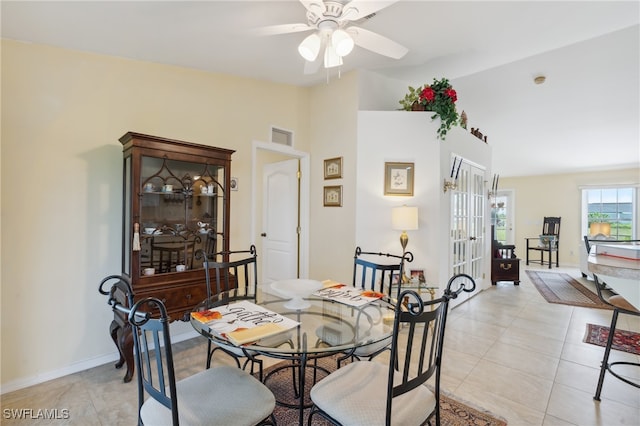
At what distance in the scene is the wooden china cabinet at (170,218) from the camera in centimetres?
234

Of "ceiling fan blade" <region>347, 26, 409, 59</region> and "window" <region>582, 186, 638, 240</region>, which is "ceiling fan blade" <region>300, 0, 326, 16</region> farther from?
"window" <region>582, 186, 638, 240</region>

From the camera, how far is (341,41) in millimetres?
1868

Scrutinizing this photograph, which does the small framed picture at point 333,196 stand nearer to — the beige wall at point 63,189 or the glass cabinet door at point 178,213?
the glass cabinet door at point 178,213

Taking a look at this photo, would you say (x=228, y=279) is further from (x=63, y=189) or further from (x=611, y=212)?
(x=611, y=212)

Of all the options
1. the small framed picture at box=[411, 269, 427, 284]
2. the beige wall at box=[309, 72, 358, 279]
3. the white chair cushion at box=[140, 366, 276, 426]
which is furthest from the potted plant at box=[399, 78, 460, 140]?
the white chair cushion at box=[140, 366, 276, 426]

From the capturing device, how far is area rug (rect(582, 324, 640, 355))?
9.42 feet

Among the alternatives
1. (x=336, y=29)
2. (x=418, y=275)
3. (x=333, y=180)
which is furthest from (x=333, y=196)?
(x=336, y=29)

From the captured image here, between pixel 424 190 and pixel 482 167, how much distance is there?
205 cm

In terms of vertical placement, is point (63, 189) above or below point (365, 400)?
above

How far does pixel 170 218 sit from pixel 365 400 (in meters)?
2.13

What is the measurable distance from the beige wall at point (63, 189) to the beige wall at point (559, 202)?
9126 millimetres

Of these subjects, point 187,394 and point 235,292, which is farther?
point 235,292

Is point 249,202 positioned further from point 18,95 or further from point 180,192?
point 18,95

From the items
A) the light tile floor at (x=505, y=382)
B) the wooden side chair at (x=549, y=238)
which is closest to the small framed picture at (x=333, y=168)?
→ the light tile floor at (x=505, y=382)
